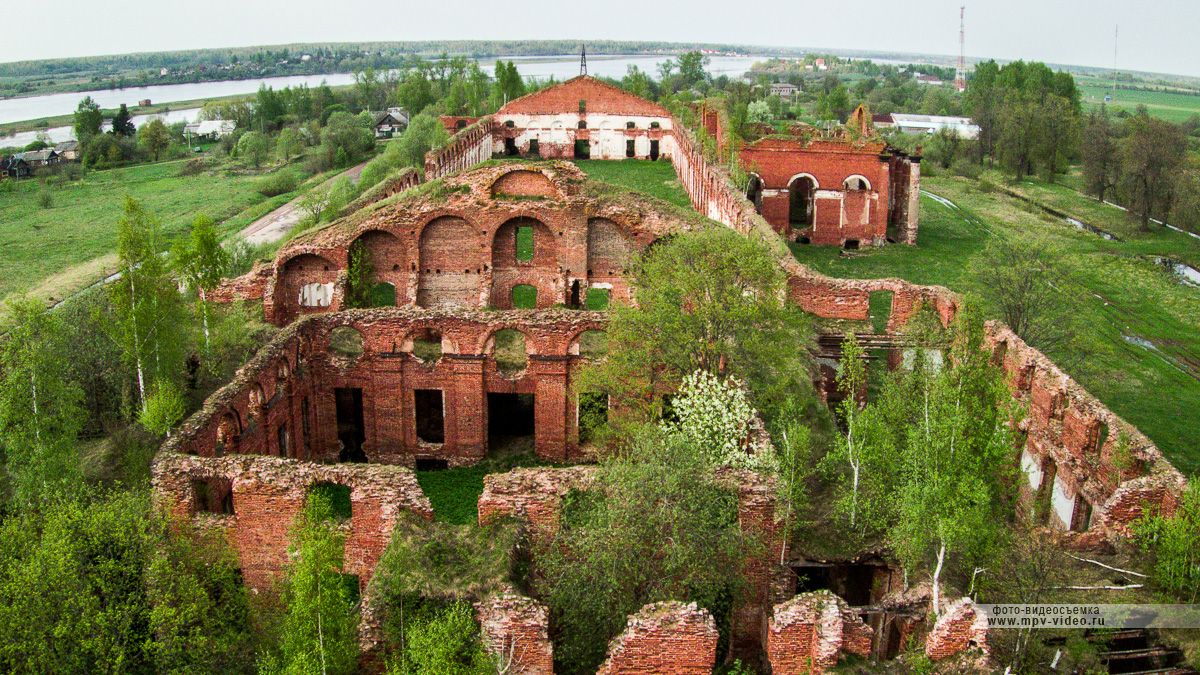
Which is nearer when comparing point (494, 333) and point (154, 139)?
point (494, 333)

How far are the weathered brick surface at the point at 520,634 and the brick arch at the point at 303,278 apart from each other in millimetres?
19718

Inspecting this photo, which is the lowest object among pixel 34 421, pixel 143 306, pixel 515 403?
pixel 515 403

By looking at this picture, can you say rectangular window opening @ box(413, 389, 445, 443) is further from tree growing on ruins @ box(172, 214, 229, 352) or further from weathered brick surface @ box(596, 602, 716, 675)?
weathered brick surface @ box(596, 602, 716, 675)

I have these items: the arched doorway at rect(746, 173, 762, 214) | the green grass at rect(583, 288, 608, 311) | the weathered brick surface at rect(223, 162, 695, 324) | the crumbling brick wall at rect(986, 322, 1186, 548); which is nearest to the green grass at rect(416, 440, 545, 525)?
the weathered brick surface at rect(223, 162, 695, 324)

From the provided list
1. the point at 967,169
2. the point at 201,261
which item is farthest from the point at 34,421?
the point at 967,169

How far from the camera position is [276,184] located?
77.8 m

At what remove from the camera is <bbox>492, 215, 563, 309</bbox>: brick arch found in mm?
35812

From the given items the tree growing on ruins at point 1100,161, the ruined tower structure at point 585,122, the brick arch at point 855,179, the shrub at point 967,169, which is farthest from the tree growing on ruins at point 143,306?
the shrub at point 967,169

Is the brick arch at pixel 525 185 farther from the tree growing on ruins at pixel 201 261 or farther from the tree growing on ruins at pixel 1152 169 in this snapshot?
the tree growing on ruins at pixel 1152 169

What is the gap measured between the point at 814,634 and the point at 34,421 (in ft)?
48.6

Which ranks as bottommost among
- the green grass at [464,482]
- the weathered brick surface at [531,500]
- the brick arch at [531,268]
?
the green grass at [464,482]

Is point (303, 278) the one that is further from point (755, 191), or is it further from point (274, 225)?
point (274, 225)

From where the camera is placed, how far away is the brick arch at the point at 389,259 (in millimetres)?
34344

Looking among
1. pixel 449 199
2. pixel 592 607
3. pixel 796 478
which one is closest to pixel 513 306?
pixel 449 199
